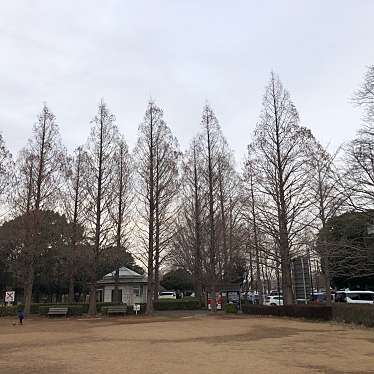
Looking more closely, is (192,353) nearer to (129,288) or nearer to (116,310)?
(116,310)

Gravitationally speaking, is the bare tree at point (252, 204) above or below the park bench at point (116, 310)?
above

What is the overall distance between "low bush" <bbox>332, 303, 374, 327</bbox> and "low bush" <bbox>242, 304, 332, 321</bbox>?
1.67 ft

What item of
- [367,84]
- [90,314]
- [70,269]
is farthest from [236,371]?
[70,269]

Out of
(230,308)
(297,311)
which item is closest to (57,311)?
(230,308)

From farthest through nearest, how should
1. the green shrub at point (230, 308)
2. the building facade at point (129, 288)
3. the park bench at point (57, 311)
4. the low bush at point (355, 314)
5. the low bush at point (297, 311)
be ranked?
the building facade at point (129, 288) → the green shrub at point (230, 308) → the park bench at point (57, 311) → the low bush at point (297, 311) → the low bush at point (355, 314)

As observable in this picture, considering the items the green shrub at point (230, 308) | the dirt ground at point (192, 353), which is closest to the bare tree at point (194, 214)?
the green shrub at point (230, 308)

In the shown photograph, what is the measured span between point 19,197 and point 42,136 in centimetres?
468

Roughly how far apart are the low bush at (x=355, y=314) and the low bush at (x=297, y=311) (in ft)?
1.67

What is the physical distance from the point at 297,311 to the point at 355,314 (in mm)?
5585

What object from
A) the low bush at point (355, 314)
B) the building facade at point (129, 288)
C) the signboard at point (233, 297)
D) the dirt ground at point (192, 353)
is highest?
the building facade at point (129, 288)

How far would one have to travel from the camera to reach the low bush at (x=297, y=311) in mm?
23547

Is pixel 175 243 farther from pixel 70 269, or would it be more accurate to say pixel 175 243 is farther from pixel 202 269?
pixel 70 269

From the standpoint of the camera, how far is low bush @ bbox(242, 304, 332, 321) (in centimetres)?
2355

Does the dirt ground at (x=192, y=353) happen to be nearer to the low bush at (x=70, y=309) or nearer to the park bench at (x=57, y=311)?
the park bench at (x=57, y=311)
